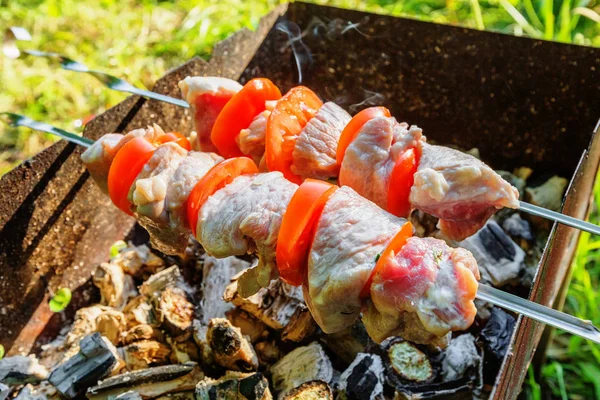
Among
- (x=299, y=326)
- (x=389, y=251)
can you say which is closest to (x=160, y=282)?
(x=299, y=326)

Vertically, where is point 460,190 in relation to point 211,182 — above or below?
above

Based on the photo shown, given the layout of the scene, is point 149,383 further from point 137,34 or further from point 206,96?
point 137,34

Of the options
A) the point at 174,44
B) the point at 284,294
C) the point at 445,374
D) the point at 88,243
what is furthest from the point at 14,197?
the point at 174,44

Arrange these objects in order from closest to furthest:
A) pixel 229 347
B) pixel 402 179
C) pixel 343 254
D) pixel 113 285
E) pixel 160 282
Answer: pixel 343 254 < pixel 402 179 < pixel 229 347 < pixel 160 282 < pixel 113 285

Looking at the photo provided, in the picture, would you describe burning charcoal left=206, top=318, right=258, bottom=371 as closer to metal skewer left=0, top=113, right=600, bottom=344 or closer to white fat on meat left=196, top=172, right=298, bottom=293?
white fat on meat left=196, top=172, right=298, bottom=293

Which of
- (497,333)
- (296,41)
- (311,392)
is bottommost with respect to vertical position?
(311,392)

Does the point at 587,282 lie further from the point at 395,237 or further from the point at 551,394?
the point at 395,237

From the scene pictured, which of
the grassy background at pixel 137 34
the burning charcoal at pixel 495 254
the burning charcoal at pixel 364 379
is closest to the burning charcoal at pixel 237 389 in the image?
the burning charcoal at pixel 364 379
